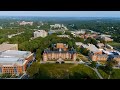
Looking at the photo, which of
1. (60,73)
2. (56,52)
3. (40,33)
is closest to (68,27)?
(60,73)

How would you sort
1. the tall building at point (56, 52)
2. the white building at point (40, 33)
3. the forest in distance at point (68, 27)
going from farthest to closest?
the white building at point (40, 33) → the tall building at point (56, 52) → the forest in distance at point (68, 27)

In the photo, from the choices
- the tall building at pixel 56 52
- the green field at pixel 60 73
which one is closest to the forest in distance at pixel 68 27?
the green field at pixel 60 73

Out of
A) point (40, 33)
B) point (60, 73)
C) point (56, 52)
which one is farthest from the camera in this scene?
point (40, 33)

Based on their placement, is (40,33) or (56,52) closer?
(56,52)

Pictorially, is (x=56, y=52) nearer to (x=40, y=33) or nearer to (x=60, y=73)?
(x=40, y=33)

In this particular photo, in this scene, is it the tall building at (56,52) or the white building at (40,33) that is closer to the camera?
the tall building at (56,52)

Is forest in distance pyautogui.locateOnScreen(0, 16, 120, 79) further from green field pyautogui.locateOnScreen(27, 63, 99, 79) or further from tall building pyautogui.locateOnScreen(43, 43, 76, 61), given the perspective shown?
tall building pyautogui.locateOnScreen(43, 43, 76, 61)

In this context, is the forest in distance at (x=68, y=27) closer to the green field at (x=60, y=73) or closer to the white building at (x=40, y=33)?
the green field at (x=60, y=73)

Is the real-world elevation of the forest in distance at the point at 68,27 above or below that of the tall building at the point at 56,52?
above
